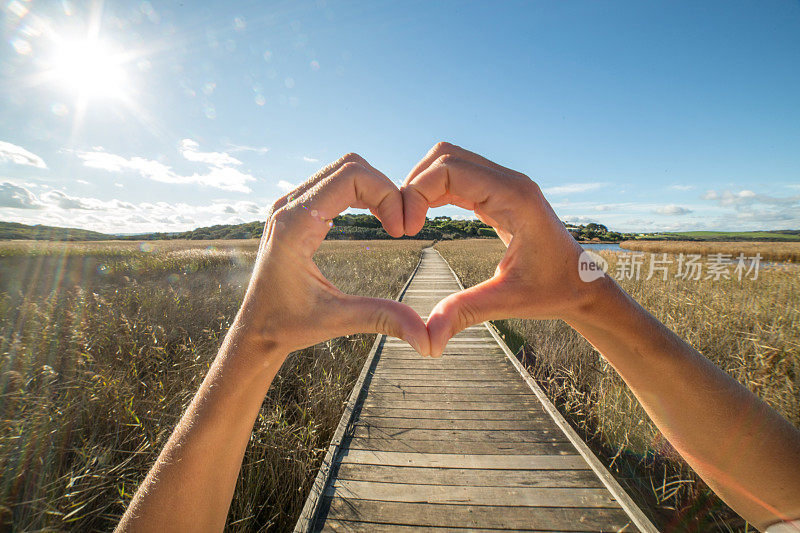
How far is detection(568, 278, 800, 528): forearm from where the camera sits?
93cm

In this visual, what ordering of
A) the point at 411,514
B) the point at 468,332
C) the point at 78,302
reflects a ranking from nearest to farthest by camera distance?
the point at 411,514
the point at 78,302
the point at 468,332


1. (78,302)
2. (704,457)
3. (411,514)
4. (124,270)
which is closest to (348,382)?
(411,514)

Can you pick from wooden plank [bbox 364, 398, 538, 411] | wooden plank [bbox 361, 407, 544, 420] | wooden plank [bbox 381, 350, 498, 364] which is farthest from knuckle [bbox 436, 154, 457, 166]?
wooden plank [bbox 381, 350, 498, 364]

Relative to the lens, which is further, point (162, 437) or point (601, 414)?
point (601, 414)

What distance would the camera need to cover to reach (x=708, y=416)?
977mm

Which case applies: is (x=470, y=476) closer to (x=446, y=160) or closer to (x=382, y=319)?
(x=382, y=319)

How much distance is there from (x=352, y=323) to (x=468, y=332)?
5.67 m

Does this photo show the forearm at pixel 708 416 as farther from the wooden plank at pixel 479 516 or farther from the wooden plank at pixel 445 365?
the wooden plank at pixel 445 365

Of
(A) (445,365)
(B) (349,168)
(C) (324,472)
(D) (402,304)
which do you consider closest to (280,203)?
(B) (349,168)

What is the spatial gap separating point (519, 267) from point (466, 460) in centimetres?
261

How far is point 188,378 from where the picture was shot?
356 cm

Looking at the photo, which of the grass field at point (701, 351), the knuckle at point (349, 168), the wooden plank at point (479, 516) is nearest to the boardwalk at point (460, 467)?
the wooden plank at point (479, 516)

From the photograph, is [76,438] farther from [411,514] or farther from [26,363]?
[411,514]

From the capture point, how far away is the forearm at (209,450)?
0.84 metres
